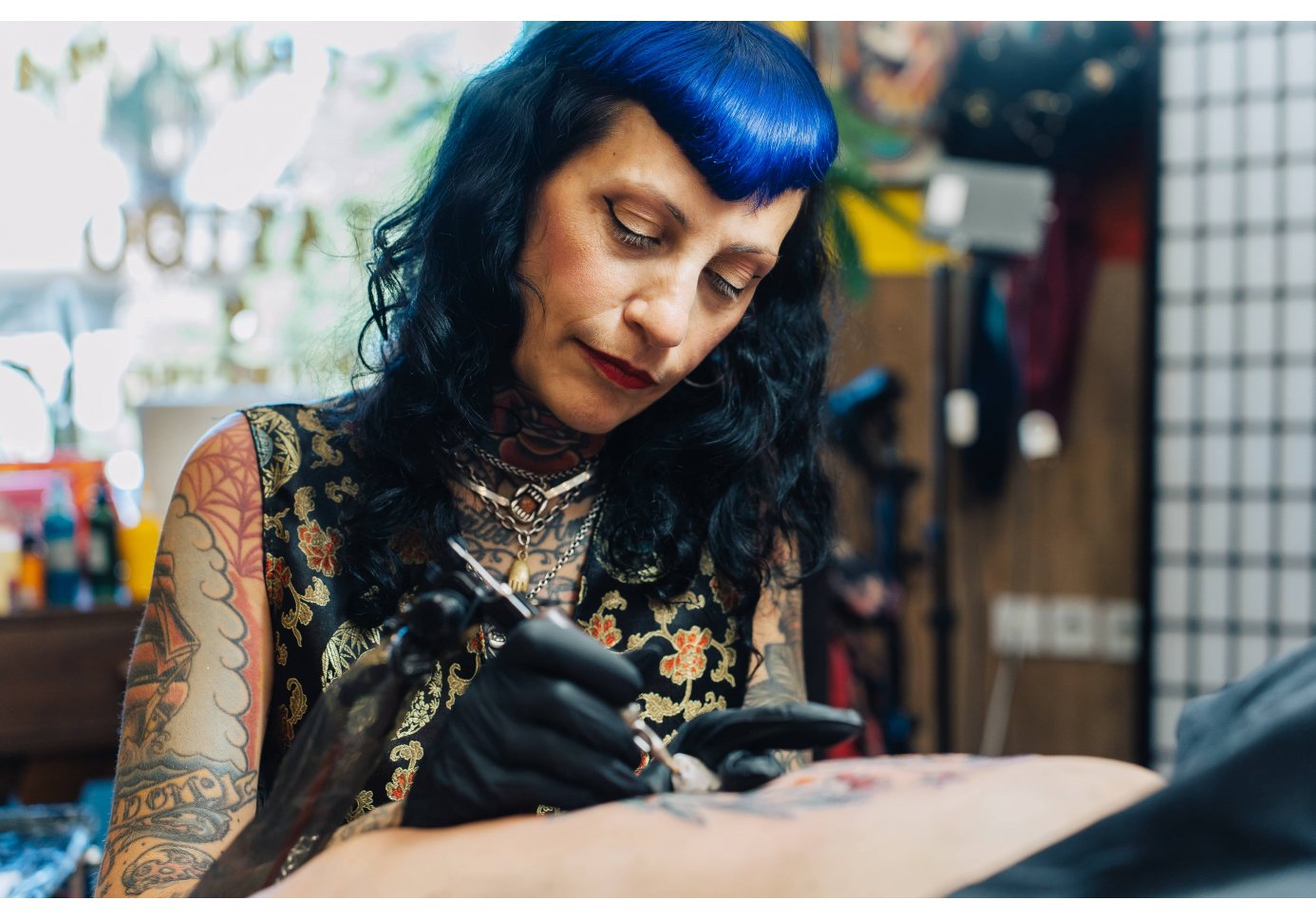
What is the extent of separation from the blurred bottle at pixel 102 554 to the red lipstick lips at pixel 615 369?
61.9 inches

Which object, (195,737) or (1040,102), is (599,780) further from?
(1040,102)

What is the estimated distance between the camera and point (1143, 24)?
3.12 metres

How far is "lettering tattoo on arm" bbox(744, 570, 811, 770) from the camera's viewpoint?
3.90ft

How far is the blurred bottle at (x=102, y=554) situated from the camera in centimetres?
213

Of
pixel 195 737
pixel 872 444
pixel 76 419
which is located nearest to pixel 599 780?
pixel 195 737

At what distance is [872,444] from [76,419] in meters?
2.11

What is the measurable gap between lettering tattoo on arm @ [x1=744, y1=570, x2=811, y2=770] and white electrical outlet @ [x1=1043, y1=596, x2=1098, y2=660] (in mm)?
2356

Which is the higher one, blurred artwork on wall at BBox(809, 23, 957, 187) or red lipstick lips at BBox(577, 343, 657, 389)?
blurred artwork on wall at BBox(809, 23, 957, 187)

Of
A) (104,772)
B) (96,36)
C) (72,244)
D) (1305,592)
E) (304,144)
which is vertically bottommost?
(104,772)

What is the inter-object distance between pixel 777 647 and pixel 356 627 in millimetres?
473

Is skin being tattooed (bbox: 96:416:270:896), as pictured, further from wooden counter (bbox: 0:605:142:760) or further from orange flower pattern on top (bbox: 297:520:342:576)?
wooden counter (bbox: 0:605:142:760)

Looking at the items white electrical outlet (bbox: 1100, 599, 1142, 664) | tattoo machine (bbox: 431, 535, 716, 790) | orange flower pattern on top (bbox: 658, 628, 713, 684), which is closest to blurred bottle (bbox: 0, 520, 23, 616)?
orange flower pattern on top (bbox: 658, 628, 713, 684)

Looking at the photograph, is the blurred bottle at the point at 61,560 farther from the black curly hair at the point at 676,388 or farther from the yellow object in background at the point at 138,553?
the black curly hair at the point at 676,388
